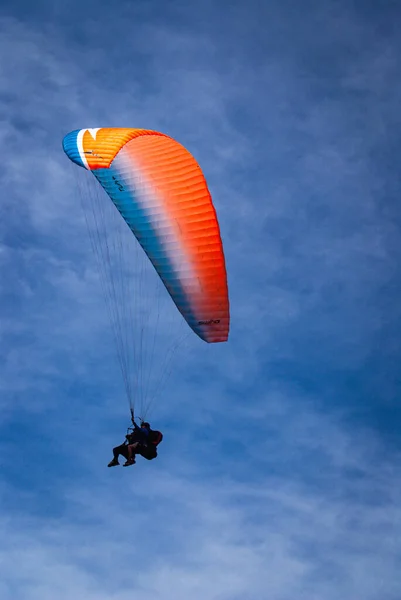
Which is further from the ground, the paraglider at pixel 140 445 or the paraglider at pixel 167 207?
the paraglider at pixel 167 207

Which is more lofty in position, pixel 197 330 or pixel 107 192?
pixel 107 192

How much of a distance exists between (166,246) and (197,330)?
3617 mm

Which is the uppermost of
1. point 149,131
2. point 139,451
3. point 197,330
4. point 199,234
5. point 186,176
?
point 149,131

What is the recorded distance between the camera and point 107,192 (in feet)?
92.7

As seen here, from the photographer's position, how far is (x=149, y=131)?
29.1 meters

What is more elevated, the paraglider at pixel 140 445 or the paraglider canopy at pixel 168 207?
the paraglider canopy at pixel 168 207

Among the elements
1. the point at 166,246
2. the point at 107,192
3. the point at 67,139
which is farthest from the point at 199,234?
the point at 67,139

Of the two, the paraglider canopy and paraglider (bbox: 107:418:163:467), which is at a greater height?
the paraglider canopy

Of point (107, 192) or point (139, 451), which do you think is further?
point (107, 192)

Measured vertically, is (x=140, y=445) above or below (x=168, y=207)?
below

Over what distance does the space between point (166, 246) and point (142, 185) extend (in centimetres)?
249

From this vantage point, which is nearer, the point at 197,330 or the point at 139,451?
the point at 139,451

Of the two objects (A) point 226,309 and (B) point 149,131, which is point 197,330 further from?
(B) point 149,131

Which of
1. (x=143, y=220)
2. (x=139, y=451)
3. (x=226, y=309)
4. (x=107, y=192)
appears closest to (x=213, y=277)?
(x=226, y=309)
